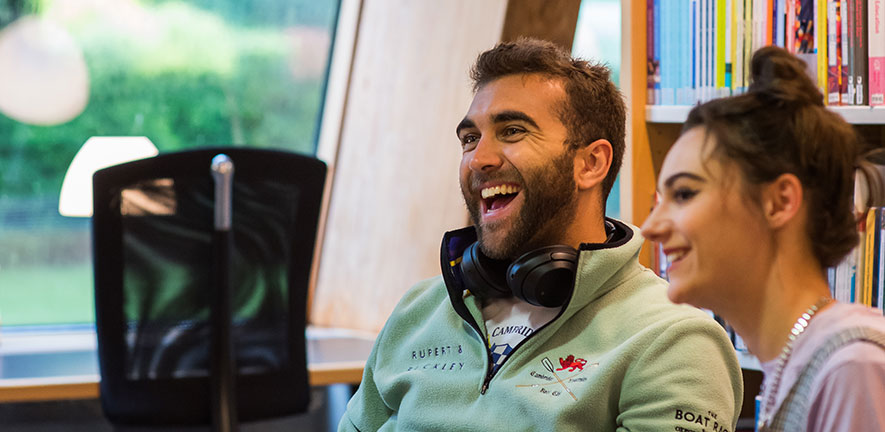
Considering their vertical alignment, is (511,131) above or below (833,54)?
below

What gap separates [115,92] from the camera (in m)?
3.61

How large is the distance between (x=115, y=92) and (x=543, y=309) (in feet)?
8.15

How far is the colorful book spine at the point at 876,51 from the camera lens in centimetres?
163

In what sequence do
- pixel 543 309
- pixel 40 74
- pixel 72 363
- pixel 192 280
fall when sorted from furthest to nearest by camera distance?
pixel 40 74 < pixel 72 363 < pixel 192 280 < pixel 543 309

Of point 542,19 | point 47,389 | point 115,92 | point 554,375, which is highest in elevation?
point 542,19

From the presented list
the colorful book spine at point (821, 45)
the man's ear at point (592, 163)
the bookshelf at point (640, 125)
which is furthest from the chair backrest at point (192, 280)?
the colorful book spine at point (821, 45)

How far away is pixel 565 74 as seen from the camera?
1.73m

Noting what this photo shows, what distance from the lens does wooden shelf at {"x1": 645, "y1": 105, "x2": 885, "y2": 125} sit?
1631mm

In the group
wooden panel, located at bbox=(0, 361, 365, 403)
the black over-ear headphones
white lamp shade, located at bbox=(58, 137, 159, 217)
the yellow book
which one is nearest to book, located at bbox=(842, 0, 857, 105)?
the yellow book

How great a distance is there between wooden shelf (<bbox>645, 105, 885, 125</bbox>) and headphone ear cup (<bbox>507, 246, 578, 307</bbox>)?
0.40 meters

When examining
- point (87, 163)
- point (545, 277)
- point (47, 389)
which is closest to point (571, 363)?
point (545, 277)

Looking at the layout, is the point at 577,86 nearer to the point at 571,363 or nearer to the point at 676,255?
the point at 571,363

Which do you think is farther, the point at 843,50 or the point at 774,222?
the point at 843,50

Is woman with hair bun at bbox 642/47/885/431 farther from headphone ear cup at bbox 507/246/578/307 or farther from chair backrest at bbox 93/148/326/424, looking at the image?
chair backrest at bbox 93/148/326/424
